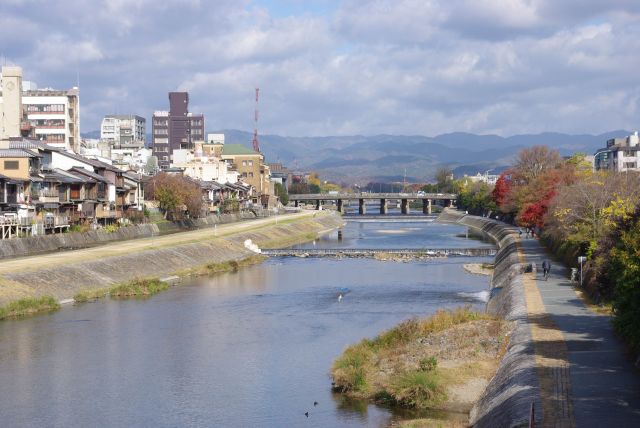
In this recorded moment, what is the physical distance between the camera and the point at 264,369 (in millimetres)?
30359

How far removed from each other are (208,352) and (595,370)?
16.1 metres

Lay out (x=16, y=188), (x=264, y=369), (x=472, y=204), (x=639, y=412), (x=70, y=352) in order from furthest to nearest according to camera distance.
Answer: (x=472, y=204), (x=16, y=188), (x=70, y=352), (x=264, y=369), (x=639, y=412)

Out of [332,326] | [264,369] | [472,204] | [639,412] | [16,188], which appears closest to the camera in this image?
[639,412]

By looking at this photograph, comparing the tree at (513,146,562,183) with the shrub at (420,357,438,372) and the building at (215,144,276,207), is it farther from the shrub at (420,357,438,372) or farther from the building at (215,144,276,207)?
the shrub at (420,357,438,372)

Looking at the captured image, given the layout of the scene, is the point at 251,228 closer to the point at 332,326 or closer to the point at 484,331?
the point at 332,326

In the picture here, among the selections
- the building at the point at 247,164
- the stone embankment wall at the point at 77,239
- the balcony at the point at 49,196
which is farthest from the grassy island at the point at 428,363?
the building at the point at 247,164

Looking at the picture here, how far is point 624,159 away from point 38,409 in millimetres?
127451

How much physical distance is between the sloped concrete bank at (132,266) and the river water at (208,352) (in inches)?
122

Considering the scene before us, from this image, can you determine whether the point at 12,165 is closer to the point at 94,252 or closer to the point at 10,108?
the point at 94,252

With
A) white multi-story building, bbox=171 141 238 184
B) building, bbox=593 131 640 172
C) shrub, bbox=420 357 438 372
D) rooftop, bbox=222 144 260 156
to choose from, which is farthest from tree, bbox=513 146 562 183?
rooftop, bbox=222 144 260 156

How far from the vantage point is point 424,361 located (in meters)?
26.5

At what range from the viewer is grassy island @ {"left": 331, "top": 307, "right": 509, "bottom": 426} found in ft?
81.4

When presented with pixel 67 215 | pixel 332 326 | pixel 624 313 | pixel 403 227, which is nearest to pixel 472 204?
pixel 403 227

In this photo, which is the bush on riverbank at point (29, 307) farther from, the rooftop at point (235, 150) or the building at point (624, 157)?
the rooftop at point (235, 150)
